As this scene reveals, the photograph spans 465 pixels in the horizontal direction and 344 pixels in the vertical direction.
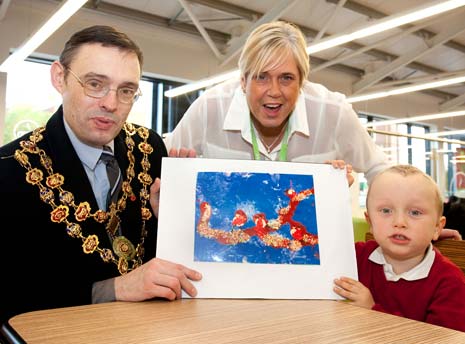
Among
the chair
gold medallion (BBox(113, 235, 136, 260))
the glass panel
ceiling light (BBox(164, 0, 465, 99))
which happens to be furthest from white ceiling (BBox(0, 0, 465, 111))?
gold medallion (BBox(113, 235, 136, 260))

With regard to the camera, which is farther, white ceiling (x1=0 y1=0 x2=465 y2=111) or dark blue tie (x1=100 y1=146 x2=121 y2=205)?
white ceiling (x1=0 y1=0 x2=465 y2=111)

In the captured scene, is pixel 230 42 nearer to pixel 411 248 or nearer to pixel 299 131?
pixel 299 131

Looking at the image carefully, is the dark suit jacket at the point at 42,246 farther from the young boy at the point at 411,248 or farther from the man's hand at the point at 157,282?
the young boy at the point at 411,248

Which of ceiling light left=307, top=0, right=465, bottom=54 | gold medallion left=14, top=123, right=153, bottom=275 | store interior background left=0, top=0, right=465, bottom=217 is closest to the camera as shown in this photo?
gold medallion left=14, top=123, right=153, bottom=275

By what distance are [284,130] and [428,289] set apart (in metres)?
0.92

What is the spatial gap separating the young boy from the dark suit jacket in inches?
28.8

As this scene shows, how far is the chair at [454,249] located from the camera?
147 cm

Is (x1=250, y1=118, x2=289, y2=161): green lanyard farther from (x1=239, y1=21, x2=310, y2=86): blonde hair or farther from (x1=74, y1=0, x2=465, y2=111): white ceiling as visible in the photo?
(x1=74, y1=0, x2=465, y2=111): white ceiling

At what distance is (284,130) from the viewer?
1936mm

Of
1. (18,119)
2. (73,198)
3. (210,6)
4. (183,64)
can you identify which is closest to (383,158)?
(73,198)

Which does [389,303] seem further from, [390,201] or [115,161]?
[115,161]

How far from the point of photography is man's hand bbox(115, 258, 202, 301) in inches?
39.3

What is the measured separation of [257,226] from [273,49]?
830 millimetres

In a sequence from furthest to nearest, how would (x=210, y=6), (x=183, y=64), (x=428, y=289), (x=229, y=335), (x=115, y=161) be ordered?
(x=183, y=64), (x=210, y=6), (x=115, y=161), (x=428, y=289), (x=229, y=335)
